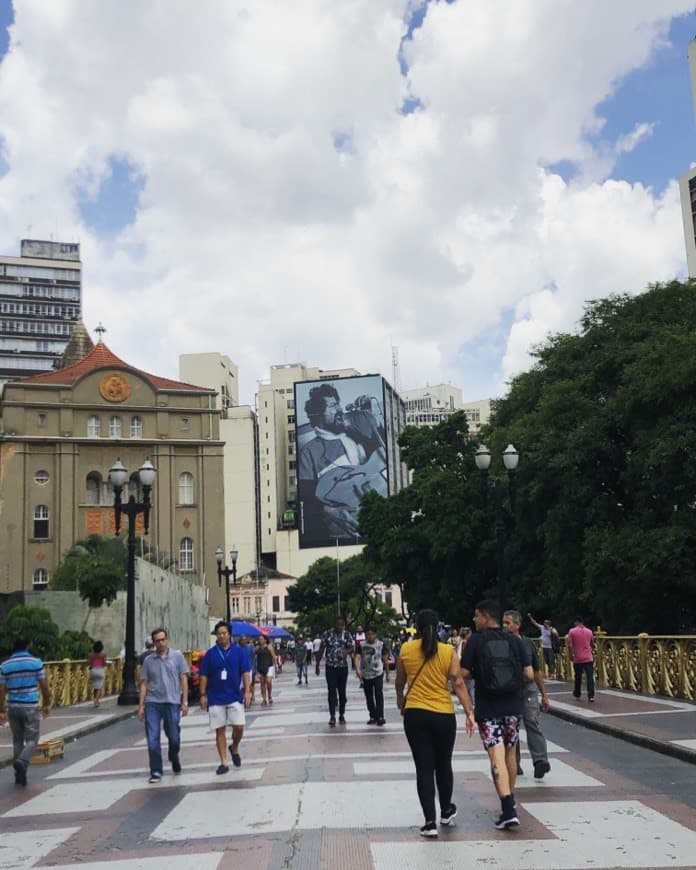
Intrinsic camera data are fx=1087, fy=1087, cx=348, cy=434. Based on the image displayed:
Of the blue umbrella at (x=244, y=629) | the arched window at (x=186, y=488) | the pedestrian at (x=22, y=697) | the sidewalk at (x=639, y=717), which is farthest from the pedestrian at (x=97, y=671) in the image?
the arched window at (x=186, y=488)

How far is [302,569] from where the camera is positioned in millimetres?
136125

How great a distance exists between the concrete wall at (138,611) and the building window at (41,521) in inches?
880

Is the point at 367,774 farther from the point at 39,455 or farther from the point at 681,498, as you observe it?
the point at 39,455

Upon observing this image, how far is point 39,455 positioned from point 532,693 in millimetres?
67338

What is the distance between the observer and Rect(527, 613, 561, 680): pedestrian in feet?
98.8

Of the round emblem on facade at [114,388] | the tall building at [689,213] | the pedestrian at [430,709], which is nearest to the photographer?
the pedestrian at [430,709]

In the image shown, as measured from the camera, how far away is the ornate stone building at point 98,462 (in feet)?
241

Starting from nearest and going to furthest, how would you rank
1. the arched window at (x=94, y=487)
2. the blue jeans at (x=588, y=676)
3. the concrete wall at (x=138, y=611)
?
the blue jeans at (x=588, y=676) → the concrete wall at (x=138, y=611) → the arched window at (x=94, y=487)

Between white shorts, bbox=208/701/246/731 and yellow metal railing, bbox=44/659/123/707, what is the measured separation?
12891 millimetres

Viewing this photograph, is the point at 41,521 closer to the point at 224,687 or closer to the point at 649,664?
the point at 649,664

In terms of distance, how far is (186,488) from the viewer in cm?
7869

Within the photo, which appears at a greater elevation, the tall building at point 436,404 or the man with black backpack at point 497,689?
the tall building at point 436,404

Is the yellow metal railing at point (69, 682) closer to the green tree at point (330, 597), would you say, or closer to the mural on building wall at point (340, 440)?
the green tree at point (330, 597)

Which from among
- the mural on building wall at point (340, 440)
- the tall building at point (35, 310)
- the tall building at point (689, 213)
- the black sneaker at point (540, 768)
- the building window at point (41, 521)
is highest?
the tall building at point (35, 310)
